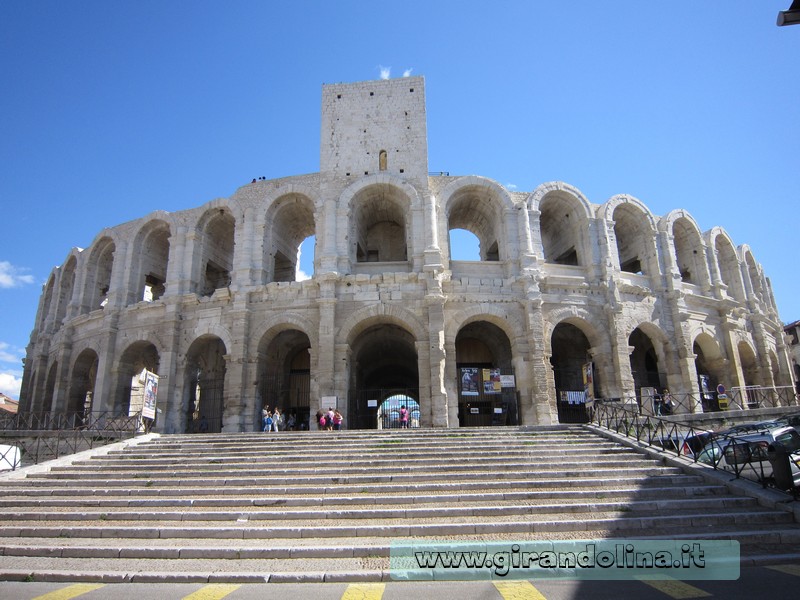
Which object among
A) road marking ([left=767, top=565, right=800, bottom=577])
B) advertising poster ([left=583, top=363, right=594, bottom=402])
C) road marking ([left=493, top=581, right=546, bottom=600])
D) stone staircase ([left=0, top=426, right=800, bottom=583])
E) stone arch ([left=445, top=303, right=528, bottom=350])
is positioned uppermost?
stone arch ([left=445, top=303, right=528, bottom=350])

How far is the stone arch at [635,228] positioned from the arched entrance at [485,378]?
660cm

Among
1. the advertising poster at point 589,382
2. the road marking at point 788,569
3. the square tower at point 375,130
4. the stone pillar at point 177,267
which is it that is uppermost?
Answer: the square tower at point 375,130

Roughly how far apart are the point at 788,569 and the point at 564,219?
60.1ft

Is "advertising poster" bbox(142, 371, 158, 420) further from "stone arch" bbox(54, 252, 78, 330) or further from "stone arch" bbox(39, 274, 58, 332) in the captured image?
"stone arch" bbox(39, 274, 58, 332)

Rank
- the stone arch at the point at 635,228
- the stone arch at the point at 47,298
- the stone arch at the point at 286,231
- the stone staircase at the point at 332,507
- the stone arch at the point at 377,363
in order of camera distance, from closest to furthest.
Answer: the stone staircase at the point at 332,507 < the stone arch at the point at 377,363 < the stone arch at the point at 286,231 < the stone arch at the point at 635,228 < the stone arch at the point at 47,298

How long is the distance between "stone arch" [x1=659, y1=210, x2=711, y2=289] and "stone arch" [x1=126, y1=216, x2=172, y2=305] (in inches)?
920

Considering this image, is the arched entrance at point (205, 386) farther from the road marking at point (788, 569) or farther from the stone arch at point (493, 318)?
the road marking at point (788, 569)

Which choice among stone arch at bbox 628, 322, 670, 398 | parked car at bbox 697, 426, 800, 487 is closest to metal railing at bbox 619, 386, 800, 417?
stone arch at bbox 628, 322, 670, 398

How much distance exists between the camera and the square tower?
2206cm

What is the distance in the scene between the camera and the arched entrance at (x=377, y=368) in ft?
65.8

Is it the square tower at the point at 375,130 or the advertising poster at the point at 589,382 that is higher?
the square tower at the point at 375,130

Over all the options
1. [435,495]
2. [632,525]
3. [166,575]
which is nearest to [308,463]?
[435,495]

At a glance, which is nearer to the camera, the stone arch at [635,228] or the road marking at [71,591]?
the road marking at [71,591]

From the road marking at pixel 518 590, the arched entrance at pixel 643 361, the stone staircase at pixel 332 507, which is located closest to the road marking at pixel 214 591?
the stone staircase at pixel 332 507
